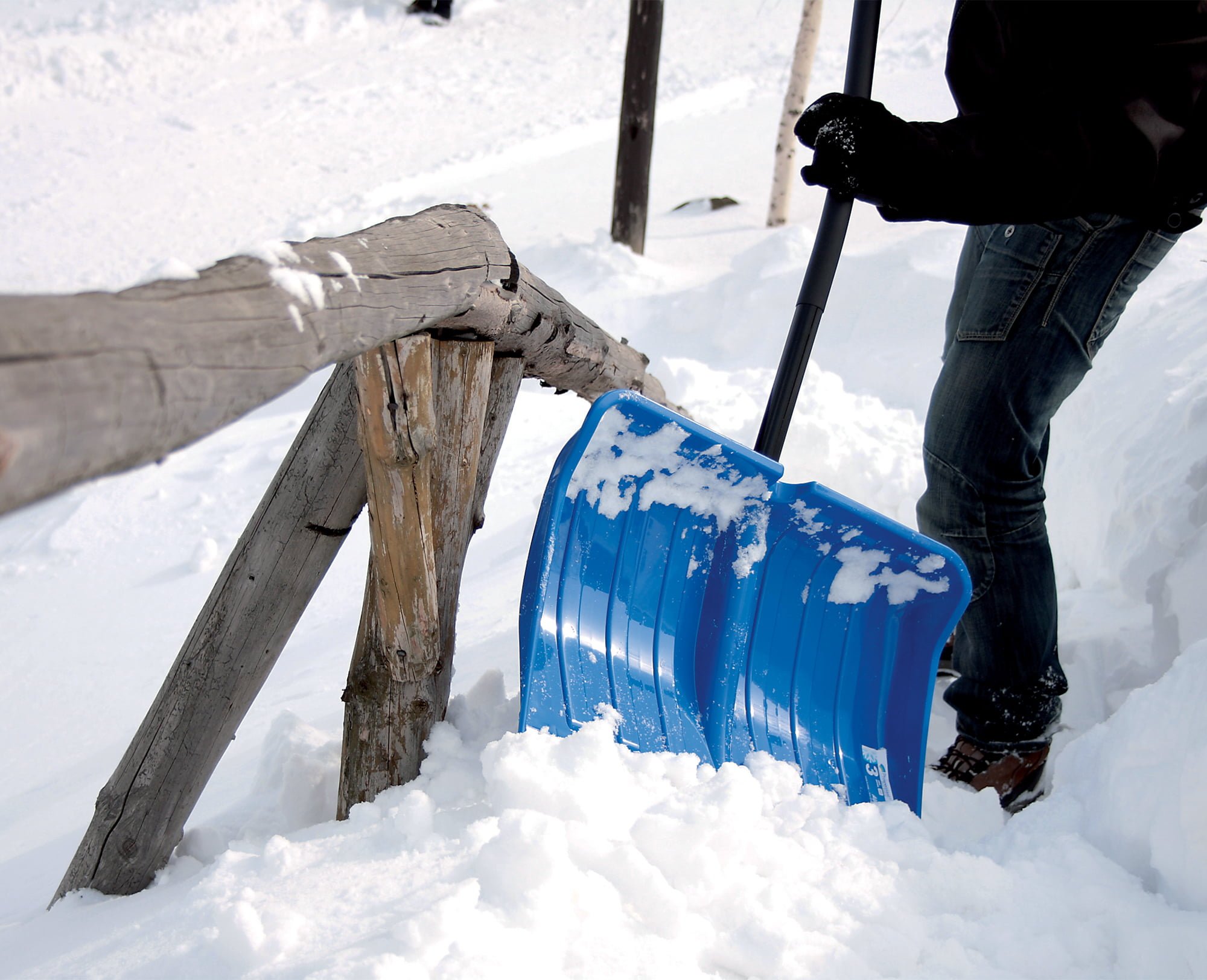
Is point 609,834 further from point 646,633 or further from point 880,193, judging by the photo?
point 880,193

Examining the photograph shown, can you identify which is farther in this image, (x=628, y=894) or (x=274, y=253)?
(x=628, y=894)

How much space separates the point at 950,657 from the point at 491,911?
4.96 feet

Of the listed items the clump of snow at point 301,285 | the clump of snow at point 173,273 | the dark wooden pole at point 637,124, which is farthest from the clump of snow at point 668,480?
the dark wooden pole at point 637,124

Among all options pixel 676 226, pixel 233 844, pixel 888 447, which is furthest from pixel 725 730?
pixel 676 226

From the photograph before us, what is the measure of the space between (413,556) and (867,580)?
32.5 inches

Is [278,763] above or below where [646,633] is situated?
below

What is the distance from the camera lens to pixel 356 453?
5.01 ft

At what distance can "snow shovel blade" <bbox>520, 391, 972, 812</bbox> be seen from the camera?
1.56 meters

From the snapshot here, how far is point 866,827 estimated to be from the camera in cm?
137

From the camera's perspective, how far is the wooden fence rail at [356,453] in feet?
2.68

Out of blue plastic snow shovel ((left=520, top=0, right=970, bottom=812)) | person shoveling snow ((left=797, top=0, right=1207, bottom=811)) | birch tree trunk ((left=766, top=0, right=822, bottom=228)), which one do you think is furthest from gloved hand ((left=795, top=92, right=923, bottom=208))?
birch tree trunk ((left=766, top=0, right=822, bottom=228))

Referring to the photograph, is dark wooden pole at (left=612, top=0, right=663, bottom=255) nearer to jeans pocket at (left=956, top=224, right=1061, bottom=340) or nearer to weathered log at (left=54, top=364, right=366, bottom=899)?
jeans pocket at (left=956, top=224, right=1061, bottom=340)

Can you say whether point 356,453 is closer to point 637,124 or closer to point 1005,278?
point 1005,278

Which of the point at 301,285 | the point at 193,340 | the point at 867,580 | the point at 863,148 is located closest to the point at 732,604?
the point at 867,580
